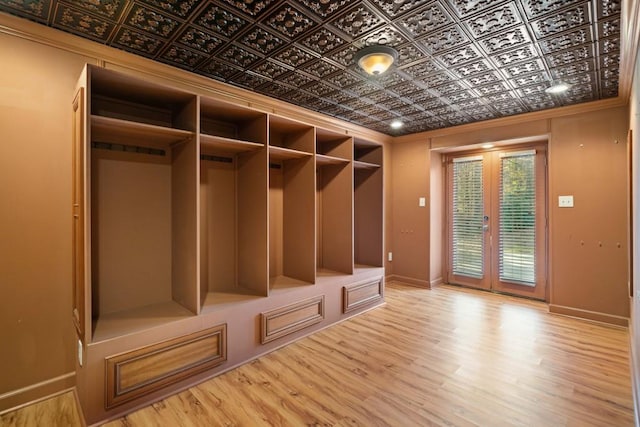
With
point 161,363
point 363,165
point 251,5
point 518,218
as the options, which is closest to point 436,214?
point 518,218

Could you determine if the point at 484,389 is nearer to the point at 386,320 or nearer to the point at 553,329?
the point at 386,320

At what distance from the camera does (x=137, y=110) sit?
2543 millimetres

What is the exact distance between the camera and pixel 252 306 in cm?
268

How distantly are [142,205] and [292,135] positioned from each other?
1751 mm

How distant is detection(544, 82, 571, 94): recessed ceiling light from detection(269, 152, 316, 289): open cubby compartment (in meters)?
2.60

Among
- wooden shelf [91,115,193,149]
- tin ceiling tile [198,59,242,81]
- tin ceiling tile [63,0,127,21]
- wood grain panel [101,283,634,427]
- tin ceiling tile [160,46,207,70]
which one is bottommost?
wood grain panel [101,283,634,427]

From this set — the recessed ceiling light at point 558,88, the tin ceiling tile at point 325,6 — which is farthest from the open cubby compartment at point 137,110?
the recessed ceiling light at point 558,88

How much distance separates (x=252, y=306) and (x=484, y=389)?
194cm

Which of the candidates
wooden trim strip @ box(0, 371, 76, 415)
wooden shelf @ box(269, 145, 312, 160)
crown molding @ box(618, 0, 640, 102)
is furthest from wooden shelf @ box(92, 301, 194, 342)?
crown molding @ box(618, 0, 640, 102)

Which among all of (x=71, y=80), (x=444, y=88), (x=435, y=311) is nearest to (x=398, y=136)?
(x=444, y=88)

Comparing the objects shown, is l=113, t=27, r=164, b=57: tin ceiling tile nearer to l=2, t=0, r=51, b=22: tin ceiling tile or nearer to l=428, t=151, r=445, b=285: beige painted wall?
l=2, t=0, r=51, b=22: tin ceiling tile

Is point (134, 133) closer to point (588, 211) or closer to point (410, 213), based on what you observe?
point (410, 213)

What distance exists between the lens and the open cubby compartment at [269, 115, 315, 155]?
3199 millimetres

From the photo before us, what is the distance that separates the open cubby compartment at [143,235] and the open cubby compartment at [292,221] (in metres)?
1.00
